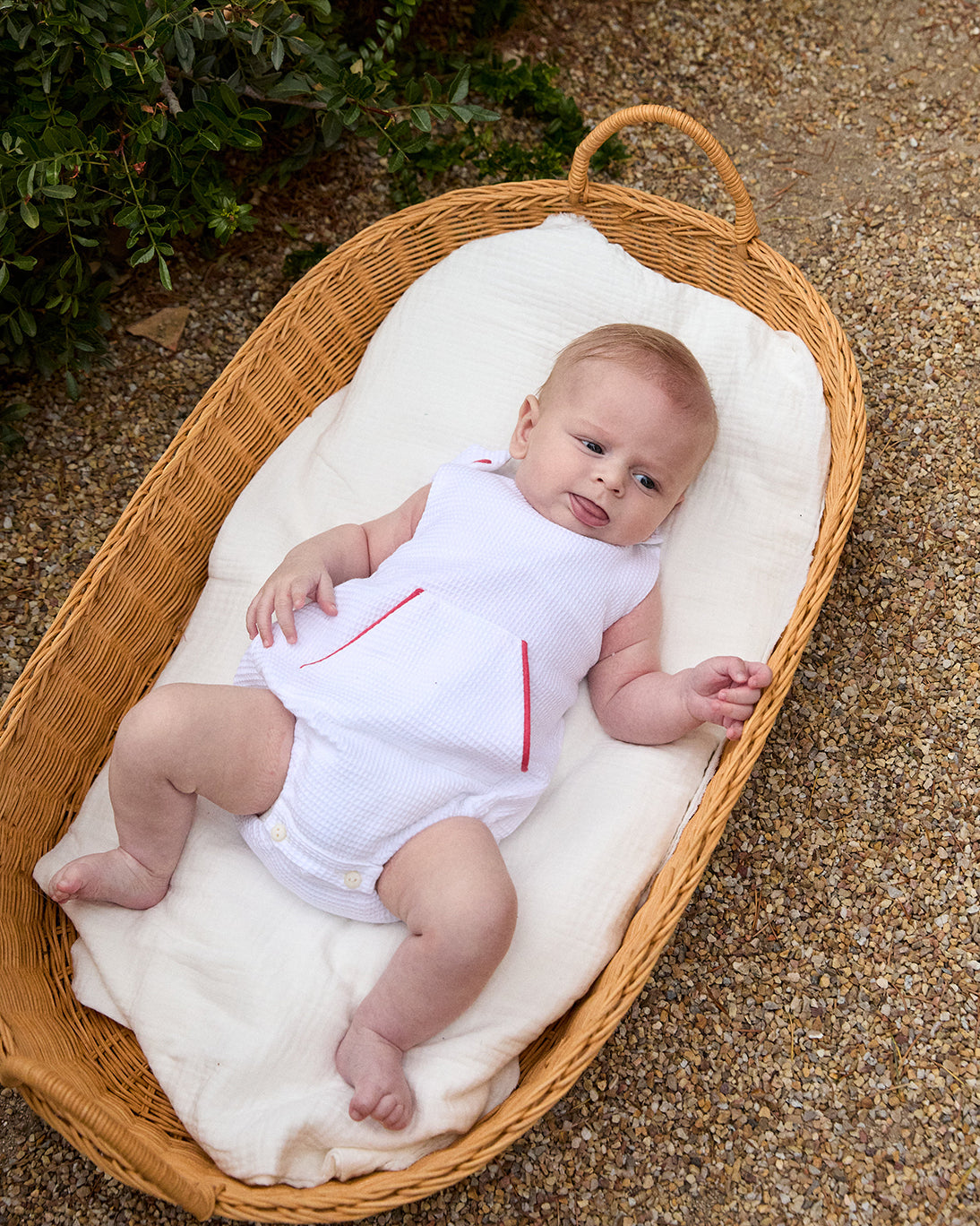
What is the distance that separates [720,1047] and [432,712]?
3.30 ft

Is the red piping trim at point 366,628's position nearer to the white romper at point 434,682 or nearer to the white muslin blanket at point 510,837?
the white romper at point 434,682

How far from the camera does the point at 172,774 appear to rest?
1.99 metres

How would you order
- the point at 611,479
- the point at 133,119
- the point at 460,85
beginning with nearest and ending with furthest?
the point at 611,479 → the point at 133,119 → the point at 460,85

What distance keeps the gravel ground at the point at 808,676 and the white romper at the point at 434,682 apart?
654mm

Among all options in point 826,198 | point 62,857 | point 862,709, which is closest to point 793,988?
point 862,709

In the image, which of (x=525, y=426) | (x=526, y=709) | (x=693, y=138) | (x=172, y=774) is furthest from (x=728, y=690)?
(x=693, y=138)

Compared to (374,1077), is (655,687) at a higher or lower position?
higher

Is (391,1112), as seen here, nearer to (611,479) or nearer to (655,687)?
(655,687)

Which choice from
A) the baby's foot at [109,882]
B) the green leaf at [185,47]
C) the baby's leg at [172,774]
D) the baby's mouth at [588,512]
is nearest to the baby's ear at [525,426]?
the baby's mouth at [588,512]

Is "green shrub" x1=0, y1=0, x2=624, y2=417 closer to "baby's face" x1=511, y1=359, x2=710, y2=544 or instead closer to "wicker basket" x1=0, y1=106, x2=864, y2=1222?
"wicker basket" x1=0, y1=106, x2=864, y2=1222

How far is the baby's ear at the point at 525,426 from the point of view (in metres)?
2.37

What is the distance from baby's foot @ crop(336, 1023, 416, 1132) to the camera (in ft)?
6.10

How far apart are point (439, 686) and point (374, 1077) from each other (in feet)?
2.34

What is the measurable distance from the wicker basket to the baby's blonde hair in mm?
383
